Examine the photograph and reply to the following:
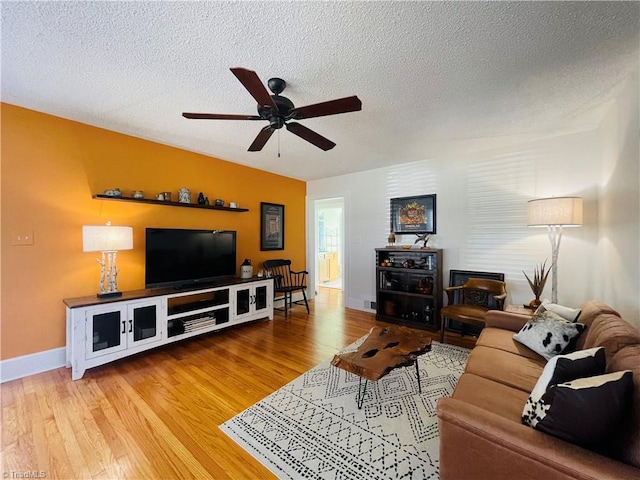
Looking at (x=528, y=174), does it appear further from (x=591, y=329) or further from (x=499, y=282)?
(x=591, y=329)

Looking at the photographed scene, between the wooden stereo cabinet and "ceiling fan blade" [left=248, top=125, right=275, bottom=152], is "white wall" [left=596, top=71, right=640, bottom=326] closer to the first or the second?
the wooden stereo cabinet

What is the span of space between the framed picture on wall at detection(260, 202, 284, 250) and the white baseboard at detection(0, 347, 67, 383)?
277 cm

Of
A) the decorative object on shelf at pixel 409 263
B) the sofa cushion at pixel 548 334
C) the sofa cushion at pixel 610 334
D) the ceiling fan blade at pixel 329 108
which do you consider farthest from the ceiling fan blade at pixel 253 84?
the decorative object on shelf at pixel 409 263

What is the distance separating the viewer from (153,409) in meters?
1.99

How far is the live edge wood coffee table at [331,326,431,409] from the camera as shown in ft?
6.20

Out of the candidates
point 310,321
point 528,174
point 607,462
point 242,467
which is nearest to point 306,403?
point 242,467

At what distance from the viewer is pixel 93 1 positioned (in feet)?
4.38

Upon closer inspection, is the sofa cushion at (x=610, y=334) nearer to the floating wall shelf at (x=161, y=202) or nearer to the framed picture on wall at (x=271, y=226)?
the floating wall shelf at (x=161, y=202)

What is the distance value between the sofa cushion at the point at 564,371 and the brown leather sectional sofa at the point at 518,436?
0.07 m

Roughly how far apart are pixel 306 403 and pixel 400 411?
72cm

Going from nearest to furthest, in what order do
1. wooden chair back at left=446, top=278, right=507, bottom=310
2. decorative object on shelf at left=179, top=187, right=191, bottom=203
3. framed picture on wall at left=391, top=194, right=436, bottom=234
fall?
wooden chair back at left=446, top=278, right=507, bottom=310, decorative object on shelf at left=179, top=187, right=191, bottom=203, framed picture on wall at left=391, top=194, right=436, bottom=234

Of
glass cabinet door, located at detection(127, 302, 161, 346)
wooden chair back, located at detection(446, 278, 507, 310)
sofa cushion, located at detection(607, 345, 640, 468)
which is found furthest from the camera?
wooden chair back, located at detection(446, 278, 507, 310)

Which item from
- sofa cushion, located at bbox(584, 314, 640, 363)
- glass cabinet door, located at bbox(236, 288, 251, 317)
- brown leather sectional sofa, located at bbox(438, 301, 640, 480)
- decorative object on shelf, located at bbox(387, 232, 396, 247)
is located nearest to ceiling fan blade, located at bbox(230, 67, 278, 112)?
brown leather sectional sofa, located at bbox(438, 301, 640, 480)

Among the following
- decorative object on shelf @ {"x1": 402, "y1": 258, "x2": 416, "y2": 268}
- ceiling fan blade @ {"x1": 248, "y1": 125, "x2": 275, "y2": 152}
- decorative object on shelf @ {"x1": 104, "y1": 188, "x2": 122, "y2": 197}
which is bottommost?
decorative object on shelf @ {"x1": 402, "y1": 258, "x2": 416, "y2": 268}
